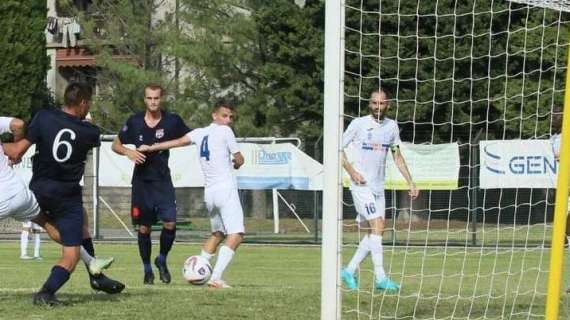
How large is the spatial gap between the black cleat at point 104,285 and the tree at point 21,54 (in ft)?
94.8

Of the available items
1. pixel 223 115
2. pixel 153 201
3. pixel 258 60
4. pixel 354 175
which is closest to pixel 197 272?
pixel 153 201

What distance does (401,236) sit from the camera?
2469cm

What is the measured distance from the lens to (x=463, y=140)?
3016cm

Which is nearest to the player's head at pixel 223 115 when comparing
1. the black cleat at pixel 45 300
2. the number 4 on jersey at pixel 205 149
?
the number 4 on jersey at pixel 205 149

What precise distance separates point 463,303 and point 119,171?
18843 millimetres

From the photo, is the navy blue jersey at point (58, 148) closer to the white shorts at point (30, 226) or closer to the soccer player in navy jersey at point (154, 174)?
the soccer player in navy jersey at point (154, 174)

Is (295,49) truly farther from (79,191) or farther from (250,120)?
(79,191)

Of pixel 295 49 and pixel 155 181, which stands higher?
pixel 295 49

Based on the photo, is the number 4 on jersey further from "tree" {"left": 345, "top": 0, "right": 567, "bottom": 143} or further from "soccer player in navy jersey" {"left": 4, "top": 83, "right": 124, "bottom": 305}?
"tree" {"left": 345, "top": 0, "right": 567, "bottom": 143}

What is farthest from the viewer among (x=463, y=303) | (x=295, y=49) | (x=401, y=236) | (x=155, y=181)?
(x=295, y=49)

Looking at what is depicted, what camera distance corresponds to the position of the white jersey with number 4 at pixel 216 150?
13242mm

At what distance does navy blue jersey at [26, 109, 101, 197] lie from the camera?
33.1ft

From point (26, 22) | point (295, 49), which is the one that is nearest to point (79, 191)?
point (295, 49)

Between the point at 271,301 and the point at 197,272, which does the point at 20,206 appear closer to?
the point at 271,301
